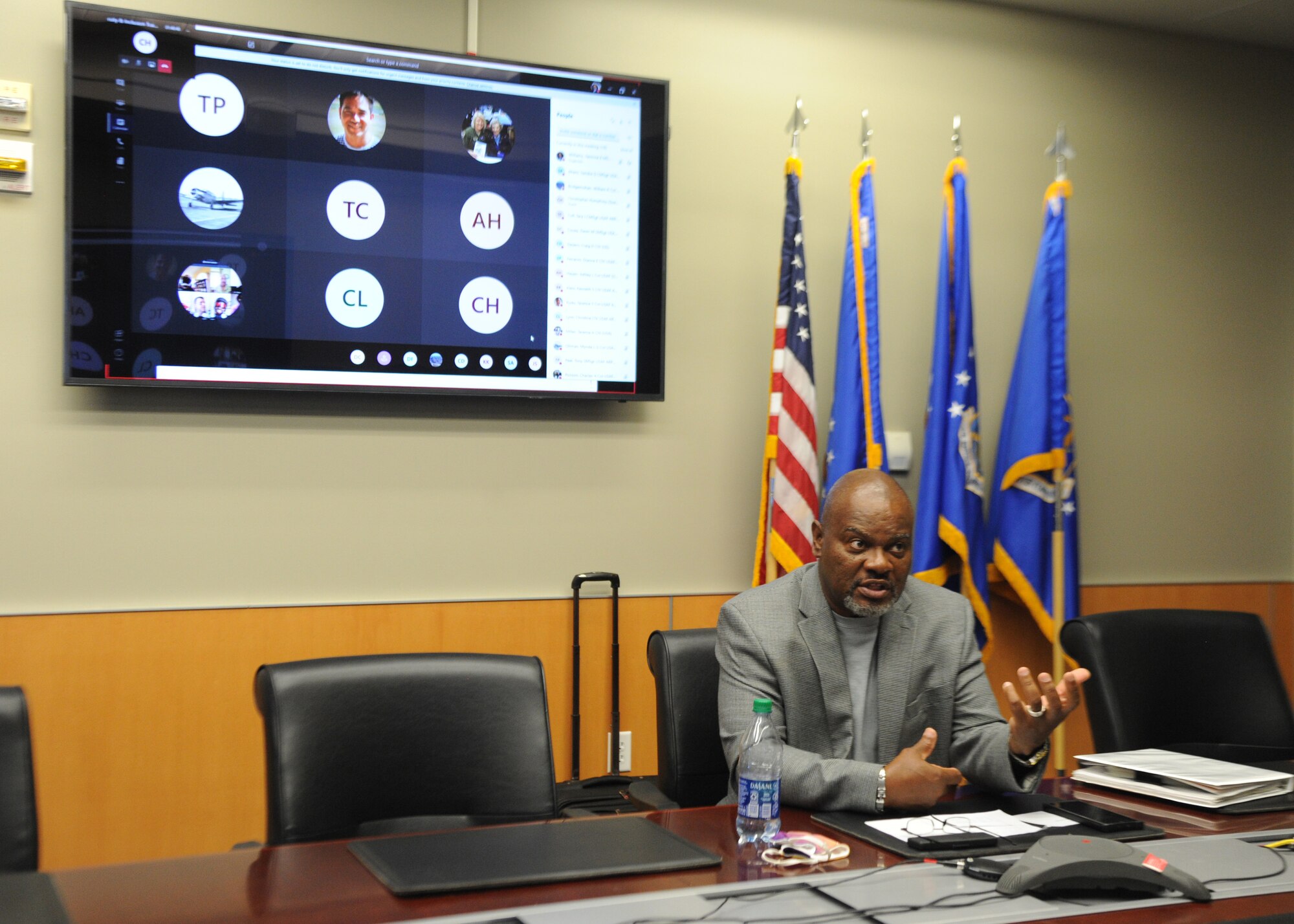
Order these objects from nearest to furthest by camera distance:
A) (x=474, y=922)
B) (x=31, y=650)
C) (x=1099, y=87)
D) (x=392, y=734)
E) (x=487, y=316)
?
(x=474, y=922) → (x=392, y=734) → (x=31, y=650) → (x=487, y=316) → (x=1099, y=87)

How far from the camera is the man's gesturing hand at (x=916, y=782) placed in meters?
1.91

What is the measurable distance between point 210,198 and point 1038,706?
2.44 metres

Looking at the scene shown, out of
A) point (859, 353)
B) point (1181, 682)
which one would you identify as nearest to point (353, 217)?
point (859, 353)

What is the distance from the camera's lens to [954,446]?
149 inches

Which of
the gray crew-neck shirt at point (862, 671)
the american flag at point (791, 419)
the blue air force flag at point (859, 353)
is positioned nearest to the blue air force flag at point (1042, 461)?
the blue air force flag at point (859, 353)

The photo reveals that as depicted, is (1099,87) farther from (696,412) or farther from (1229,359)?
(696,412)

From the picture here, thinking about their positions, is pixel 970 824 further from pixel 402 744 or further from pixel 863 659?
pixel 402 744

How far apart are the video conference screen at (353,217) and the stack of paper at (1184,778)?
5.92 ft

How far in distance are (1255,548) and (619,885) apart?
3899 mm

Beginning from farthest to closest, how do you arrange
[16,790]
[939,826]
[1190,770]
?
[1190,770]
[939,826]
[16,790]

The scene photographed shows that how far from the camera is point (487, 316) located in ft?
11.2

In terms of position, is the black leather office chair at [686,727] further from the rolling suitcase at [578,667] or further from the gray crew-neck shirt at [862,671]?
the rolling suitcase at [578,667]

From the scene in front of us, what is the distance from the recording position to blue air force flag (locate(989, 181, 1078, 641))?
382 centimetres

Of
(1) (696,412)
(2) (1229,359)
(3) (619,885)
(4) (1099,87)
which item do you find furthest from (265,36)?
(2) (1229,359)
